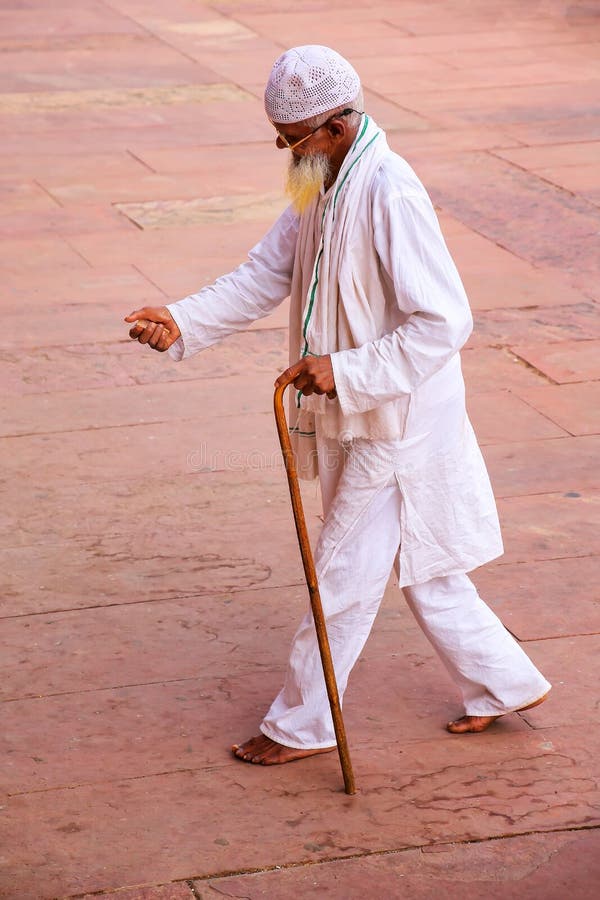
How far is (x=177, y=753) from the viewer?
161 inches

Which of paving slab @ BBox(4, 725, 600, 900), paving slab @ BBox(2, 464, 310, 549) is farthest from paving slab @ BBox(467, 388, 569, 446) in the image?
paving slab @ BBox(4, 725, 600, 900)

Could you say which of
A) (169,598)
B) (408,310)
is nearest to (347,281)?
(408,310)

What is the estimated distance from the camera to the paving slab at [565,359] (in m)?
6.84

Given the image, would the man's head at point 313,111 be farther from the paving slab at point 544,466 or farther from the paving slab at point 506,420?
the paving slab at point 506,420

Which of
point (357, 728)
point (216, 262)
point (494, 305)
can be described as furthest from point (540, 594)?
point (216, 262)

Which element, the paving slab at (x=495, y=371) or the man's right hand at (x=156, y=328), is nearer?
the man's right hand at (x=156, y=328)

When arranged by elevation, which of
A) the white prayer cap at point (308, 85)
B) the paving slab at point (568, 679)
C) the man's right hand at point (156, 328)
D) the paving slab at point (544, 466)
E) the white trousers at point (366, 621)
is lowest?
the paving slab at point (544, 466)

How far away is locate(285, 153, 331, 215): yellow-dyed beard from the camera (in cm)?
373

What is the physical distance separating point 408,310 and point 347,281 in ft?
0.67

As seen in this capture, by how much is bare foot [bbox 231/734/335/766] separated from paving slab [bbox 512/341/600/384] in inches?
125

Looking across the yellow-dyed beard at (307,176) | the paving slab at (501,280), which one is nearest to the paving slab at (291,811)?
the yellow-dyed beard at (307,176)

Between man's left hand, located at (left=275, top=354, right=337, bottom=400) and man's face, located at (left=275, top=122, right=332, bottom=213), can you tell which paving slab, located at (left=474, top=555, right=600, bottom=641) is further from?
man's face, located at (left=275, top=122, right=332, bottom=213)

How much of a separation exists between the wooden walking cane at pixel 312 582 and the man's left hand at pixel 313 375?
1.0 inches

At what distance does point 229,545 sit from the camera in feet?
17.4
